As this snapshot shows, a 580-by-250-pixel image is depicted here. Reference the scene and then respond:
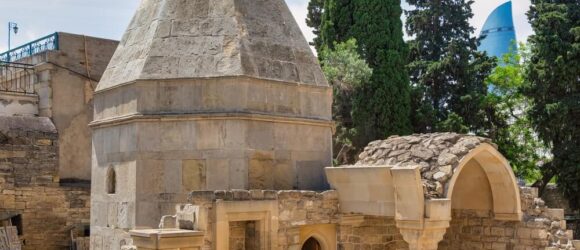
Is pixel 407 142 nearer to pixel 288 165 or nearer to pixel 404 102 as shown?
pixel 288 165

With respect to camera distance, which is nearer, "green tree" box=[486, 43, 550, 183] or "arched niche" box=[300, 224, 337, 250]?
"arched niche" box=[300, 224, 337, 250]

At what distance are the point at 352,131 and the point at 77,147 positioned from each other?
8.27 m

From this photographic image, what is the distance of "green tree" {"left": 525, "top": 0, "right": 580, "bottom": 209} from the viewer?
1836 cm

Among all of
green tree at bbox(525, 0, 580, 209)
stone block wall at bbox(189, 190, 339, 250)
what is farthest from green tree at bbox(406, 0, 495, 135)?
stone block wall at bbox(189, 190, 339, 250)

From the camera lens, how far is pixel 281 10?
35.9 feet

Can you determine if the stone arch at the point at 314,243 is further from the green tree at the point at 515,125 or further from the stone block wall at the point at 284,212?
the green tree at the point at 515,125

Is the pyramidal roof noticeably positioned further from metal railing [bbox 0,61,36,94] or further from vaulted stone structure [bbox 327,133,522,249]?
metal railing [bbox 0,61,36,94]

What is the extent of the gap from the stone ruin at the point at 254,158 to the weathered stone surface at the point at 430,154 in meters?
0.02

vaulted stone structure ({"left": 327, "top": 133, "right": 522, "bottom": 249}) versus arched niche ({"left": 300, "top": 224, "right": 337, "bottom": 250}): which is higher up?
vaulted stone structure ({"left": 327, "top": 133, "right": 522, "bottom": 249})

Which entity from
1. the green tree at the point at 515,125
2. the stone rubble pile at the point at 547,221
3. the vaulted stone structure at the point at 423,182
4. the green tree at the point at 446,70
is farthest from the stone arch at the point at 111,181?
the green tree at the point at 515,125

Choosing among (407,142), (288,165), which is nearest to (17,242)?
(288,165)

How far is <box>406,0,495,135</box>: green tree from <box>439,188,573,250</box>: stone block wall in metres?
9.71

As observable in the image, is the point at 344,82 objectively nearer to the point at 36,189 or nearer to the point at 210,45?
the point at 36,189

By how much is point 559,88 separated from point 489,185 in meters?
10.1
